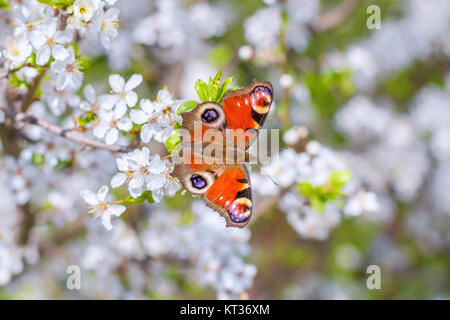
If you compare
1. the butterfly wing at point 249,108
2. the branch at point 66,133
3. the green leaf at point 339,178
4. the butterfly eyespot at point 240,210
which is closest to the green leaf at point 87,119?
the branch at point 66,133

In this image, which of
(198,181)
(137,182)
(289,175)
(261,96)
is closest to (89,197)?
(137,182)

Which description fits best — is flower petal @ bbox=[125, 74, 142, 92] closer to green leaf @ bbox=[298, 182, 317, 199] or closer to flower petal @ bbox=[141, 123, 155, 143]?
flower petal @ bbox=[141, 123, 155, 143]

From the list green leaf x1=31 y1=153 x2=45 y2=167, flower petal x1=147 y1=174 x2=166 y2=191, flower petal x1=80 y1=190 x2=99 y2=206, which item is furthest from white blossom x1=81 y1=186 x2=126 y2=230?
green leaf x1=31 y1=153 x2=45 y2=167

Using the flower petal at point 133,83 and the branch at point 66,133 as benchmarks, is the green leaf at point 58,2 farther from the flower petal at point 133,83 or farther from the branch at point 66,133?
the branch at point 66,133

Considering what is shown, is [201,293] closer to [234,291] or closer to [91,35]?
[234,291]

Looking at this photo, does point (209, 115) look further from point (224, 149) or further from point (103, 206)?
point (103, 206)

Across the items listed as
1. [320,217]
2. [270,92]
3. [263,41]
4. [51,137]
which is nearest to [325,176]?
[320,217]
